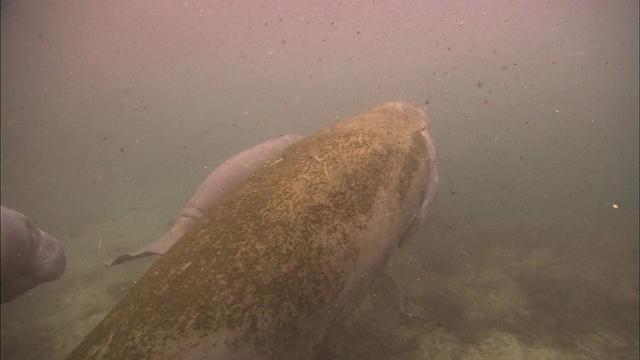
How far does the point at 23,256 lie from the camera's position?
3.97 meters

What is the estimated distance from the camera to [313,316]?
2.61 metres

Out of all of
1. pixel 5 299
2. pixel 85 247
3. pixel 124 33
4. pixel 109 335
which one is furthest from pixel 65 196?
pixel 124 33

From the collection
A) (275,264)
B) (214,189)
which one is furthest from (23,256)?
(275,264)

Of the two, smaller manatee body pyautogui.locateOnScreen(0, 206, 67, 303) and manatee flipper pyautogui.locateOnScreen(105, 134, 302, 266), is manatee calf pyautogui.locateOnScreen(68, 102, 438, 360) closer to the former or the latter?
manatee flipper pyautogui.locateOnScreen(105, 134, 302, 266)

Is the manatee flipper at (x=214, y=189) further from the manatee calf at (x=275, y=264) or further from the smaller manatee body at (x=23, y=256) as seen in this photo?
the manatee calf at (x=275, y=264)

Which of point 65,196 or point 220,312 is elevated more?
point 220,312

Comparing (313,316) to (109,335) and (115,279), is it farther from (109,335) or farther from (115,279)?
(115,279)

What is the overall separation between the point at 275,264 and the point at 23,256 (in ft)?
11.7

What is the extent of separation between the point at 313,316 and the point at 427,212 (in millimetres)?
2455

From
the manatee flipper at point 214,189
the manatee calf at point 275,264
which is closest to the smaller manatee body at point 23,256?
the manatee flipper at point 214,189

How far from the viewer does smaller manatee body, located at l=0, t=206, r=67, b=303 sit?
361 cm

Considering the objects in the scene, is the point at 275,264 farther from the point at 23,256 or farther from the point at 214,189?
the point at 23,256

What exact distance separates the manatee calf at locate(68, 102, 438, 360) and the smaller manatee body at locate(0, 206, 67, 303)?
2.08m

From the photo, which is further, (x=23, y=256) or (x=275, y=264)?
(x=23, y=256)
